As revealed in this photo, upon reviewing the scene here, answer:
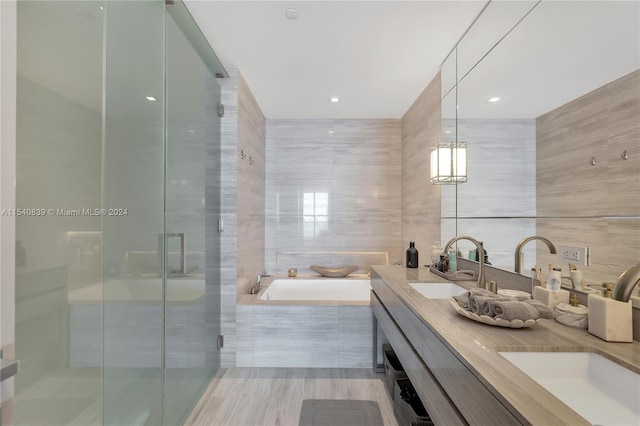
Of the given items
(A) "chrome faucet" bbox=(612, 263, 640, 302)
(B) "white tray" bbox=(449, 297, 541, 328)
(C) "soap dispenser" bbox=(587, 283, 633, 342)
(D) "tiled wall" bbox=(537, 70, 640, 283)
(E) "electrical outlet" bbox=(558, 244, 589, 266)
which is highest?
(D) "tiled wall" bbox=(537, 70, 640, 283)

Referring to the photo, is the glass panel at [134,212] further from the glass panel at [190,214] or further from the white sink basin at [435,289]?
the white sink basin at [435,289]

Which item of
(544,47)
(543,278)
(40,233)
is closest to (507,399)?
(543,278)

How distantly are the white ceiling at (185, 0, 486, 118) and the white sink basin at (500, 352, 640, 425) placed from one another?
5.99 feet

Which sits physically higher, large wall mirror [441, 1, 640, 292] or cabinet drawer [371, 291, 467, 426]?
large wall mirror [441, 1, 640, 292]

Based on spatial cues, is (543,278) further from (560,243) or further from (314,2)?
(314,2)

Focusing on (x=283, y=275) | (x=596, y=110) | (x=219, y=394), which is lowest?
(x=219, y=394)

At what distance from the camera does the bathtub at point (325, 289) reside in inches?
134

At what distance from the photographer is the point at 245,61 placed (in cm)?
232

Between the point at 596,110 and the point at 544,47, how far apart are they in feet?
1.47

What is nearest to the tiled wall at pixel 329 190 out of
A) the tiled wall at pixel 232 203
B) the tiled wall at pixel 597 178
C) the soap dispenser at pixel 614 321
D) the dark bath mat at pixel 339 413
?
the tiled wall at pixel 232 203

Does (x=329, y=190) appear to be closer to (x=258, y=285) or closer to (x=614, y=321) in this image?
(x=258, y=285)

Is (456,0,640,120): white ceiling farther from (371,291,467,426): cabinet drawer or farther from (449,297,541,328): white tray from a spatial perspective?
(371,291,467,426): cabinet drawer

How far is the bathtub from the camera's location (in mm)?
3406

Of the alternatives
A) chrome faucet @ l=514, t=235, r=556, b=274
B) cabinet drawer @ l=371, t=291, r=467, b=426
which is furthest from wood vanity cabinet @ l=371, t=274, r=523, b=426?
chrome faucet @ l=514, t=235, r=556, b=274
